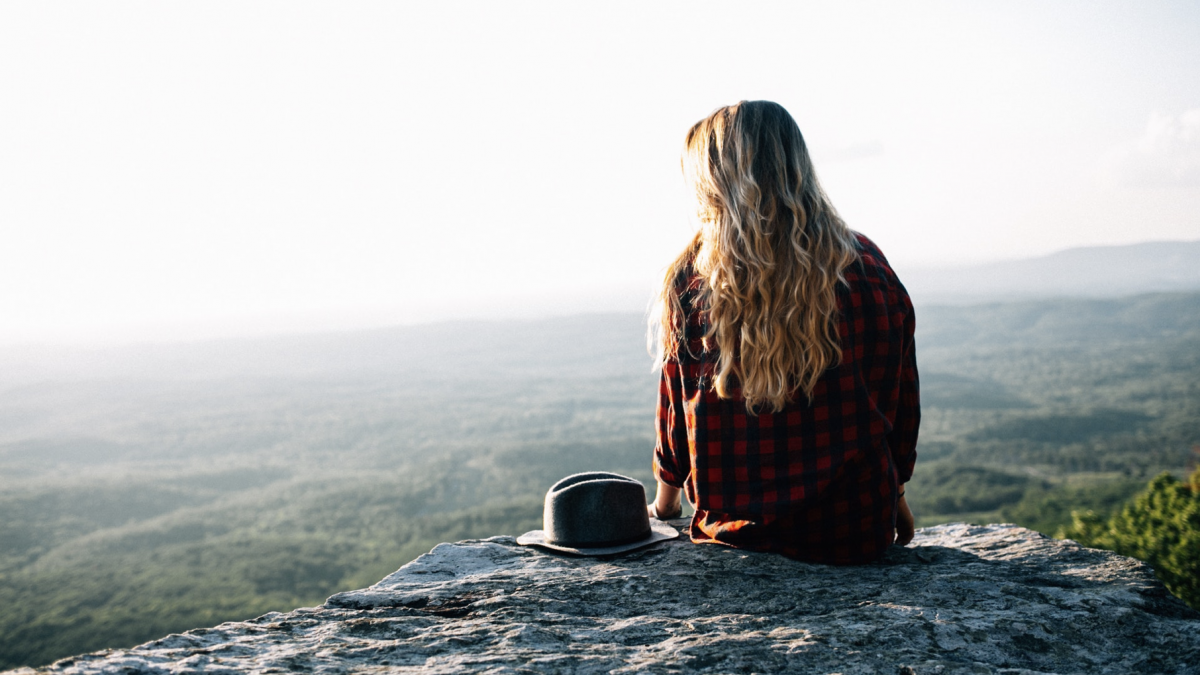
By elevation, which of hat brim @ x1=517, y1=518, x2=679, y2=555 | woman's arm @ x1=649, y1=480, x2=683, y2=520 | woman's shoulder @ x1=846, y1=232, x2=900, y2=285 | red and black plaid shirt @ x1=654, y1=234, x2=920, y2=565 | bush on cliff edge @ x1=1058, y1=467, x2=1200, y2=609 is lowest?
bush on cliff edge @ x1=1058, y1=467, x2=1200, y2=609

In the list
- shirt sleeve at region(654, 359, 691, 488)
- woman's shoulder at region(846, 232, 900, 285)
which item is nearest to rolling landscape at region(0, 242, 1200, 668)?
A: woman's shoulder at region(846, 232, 900, 285)

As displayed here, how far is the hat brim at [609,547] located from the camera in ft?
9.57

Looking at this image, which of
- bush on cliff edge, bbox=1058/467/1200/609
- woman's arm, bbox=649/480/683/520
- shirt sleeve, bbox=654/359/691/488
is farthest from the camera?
bush on cliff edge, bbox=1058/467/1200/609

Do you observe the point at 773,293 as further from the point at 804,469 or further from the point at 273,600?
the point at 273,600

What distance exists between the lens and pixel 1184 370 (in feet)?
463

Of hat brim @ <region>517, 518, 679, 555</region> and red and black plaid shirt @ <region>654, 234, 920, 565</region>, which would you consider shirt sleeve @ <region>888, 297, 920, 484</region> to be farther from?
hat brim @ <region>517, 518, 679, 555</region>

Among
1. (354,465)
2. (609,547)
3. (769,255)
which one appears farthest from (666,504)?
(354,465)

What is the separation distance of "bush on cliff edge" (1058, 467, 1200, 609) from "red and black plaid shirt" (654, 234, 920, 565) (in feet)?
32.6

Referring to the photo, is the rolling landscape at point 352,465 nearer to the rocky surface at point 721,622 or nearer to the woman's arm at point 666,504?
the rocky surface at point 721,622

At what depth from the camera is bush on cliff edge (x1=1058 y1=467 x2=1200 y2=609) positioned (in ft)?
35.3

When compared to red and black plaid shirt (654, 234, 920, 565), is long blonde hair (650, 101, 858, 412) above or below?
above

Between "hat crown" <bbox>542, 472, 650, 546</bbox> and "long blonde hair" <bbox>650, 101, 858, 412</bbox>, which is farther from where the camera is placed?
"hat crown" <bbox>542, 472, 650, 546</bbox>

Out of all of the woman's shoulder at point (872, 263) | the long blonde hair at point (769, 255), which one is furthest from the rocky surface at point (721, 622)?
the woman's shoulder at point (872, 263)

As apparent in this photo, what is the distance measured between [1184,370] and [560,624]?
595ft
